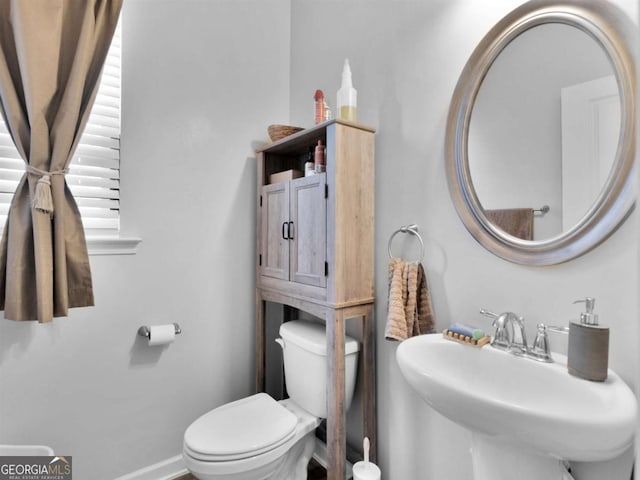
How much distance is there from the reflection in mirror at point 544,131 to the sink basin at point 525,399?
39 centimetres

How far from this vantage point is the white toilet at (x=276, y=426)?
1.28 meters

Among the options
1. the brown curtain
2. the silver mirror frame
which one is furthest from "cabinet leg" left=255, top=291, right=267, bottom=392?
the silver mirror frame

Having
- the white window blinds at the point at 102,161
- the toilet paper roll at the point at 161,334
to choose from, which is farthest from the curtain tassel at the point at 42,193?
the toilet paper roll at the point at 161,334

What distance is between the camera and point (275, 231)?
6.00 feet

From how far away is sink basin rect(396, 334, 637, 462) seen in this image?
721 millimetres

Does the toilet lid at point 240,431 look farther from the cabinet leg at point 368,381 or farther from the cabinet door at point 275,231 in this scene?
the cabinet door at point 275,231

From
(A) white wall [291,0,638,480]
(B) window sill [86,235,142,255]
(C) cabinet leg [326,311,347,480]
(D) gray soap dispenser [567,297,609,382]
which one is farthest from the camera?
(B) window sill [86,235,142,255]

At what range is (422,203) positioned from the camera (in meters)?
1.41

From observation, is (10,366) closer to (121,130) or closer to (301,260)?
(121,130)

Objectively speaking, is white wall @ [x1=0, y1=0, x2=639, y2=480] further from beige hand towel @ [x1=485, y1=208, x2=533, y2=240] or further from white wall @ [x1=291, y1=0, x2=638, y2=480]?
beige hand towel @ [x1=485, y1=208, x2=533, y2=240]

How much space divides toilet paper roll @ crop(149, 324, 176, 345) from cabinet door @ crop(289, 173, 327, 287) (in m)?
0.61

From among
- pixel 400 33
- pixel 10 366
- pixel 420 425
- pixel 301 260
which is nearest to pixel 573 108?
pixel 400 33

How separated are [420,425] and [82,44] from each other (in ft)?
6.54

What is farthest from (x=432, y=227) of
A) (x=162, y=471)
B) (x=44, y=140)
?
(x=162, y=471)
